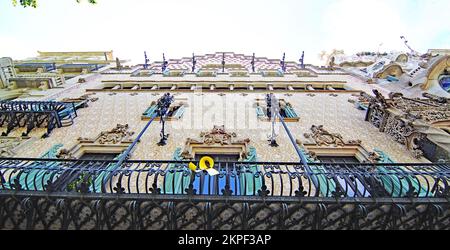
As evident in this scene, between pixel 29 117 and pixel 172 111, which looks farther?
pixel 172 111

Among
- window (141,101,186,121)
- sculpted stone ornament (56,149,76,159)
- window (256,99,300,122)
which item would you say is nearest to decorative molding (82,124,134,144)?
sculpted stone ornament (56,149,76,159)

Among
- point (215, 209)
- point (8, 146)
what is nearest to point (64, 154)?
point (8, 146)

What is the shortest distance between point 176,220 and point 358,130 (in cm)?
793

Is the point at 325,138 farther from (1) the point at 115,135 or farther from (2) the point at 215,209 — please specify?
(1) the point at 115,135

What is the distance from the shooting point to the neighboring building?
3787 mm

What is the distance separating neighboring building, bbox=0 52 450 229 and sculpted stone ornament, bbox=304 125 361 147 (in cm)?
Result: 6

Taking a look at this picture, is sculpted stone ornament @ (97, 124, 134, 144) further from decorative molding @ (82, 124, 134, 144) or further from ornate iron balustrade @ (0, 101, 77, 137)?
ornate iron balustrade @ (0, 101, 77, 137)

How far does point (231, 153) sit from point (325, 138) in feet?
12.0

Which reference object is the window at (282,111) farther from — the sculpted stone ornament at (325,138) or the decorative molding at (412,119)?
the decorative molding at (412,119)

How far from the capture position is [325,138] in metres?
7.46

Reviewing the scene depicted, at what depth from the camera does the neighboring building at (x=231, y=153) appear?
379 cm

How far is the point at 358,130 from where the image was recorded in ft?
26.5
